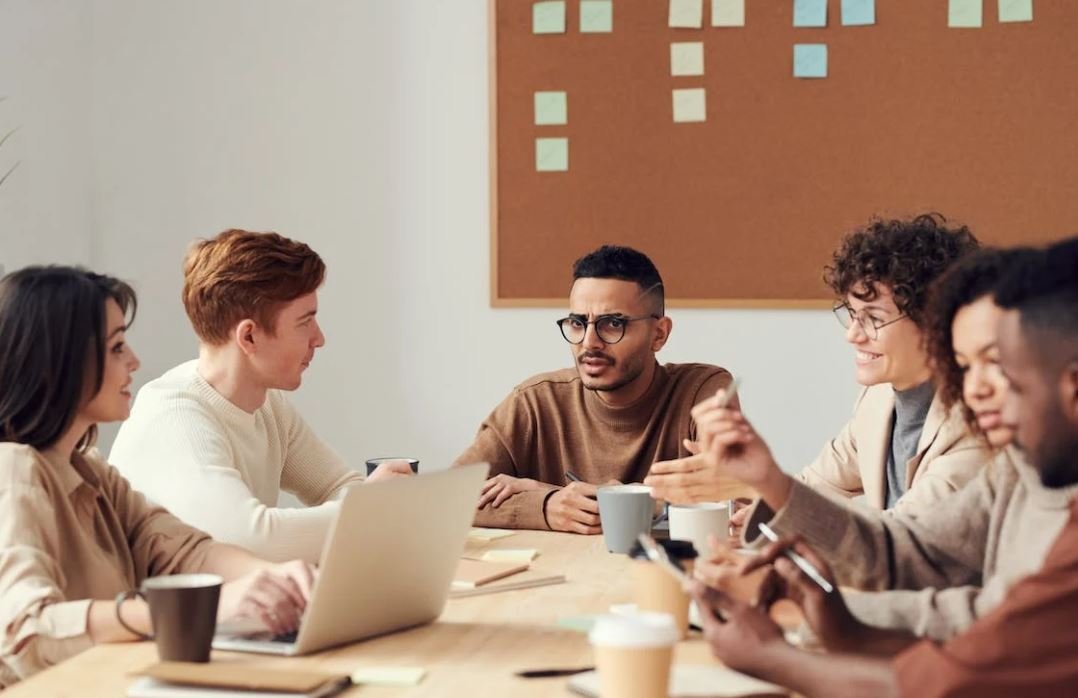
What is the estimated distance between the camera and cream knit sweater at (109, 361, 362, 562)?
2.16 meters

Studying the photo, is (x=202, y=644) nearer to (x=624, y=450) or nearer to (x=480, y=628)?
(x=480, y=628)

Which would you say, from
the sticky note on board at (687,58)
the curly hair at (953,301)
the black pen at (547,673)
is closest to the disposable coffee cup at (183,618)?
the black pen at (547,673)

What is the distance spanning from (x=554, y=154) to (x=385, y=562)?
8.52 feet

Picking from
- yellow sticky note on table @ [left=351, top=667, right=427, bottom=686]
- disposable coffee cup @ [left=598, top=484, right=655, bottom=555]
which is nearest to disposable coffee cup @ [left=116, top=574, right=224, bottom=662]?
yellow sticky note on table @ [left=351, top=667, right=427, bottom=686]

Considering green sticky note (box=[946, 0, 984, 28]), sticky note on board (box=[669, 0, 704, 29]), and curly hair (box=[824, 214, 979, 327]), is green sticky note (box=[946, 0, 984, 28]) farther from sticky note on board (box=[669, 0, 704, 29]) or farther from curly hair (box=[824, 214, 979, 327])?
curly hair (box=[824, 214, 979, 327])

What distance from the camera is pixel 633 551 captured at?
166 cm

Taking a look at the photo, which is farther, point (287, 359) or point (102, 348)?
point (287, 359)

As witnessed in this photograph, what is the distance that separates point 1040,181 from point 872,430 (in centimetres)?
156

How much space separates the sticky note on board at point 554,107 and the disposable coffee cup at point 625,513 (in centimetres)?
204

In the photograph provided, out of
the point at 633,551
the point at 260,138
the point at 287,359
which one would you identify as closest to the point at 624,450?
the point at 287,359

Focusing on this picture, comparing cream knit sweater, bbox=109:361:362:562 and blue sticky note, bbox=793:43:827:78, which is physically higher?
blue sticky note, bbox=793:43:827:78

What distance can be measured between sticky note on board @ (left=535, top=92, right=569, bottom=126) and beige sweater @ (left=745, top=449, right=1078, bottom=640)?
2.31 m

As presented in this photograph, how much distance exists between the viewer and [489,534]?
7.97 ft

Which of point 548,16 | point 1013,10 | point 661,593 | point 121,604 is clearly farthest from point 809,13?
point 121,604
